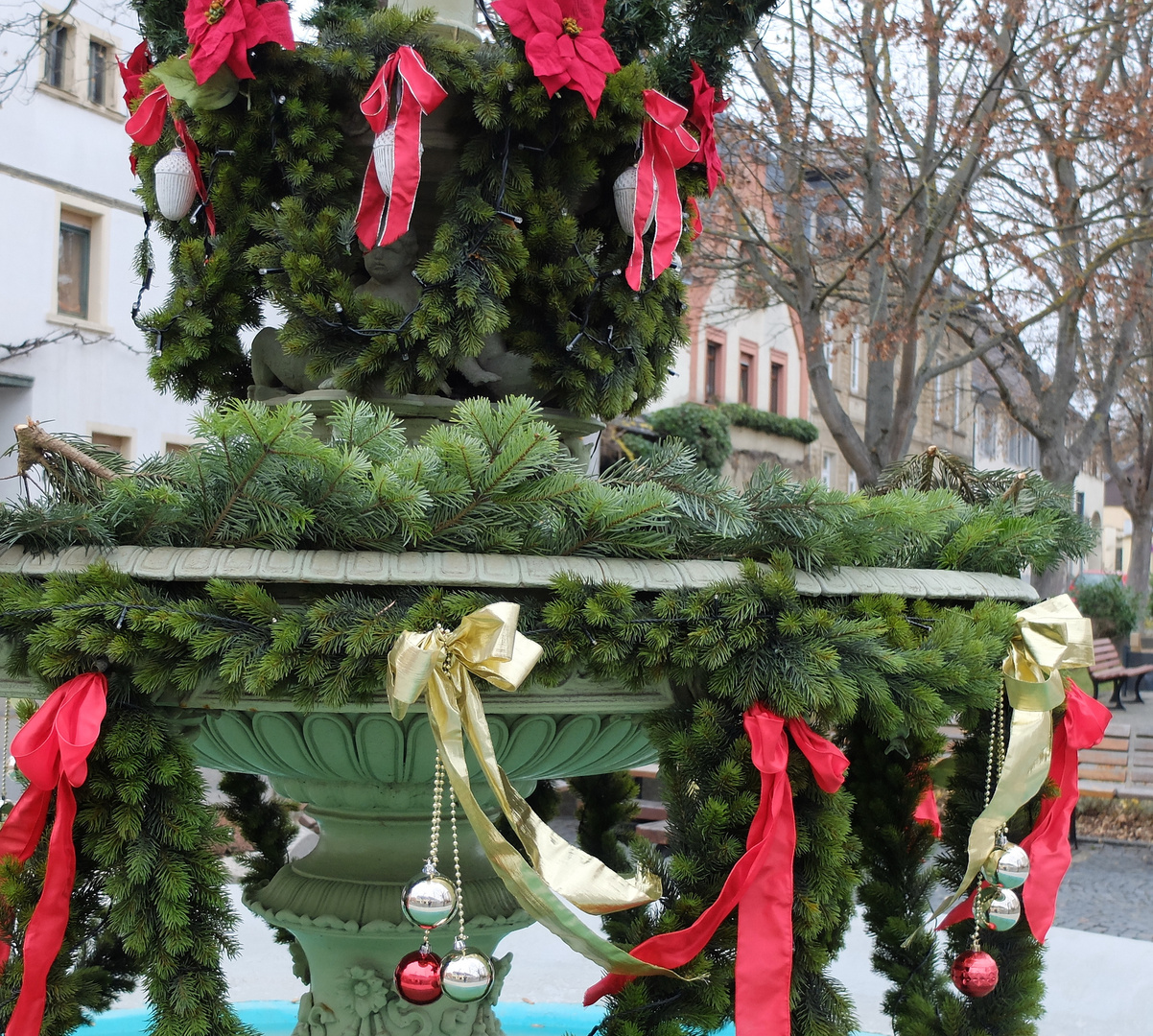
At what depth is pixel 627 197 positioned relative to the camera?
2473mm

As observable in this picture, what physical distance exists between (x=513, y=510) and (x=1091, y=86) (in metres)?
8.51

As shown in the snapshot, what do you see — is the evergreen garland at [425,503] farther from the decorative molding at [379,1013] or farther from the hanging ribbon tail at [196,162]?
the decorative molding at [379,1013]

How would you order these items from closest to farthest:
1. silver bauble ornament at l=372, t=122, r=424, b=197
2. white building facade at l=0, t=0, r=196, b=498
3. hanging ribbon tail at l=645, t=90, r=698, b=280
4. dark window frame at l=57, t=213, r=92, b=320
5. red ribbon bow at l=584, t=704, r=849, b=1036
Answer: red ribbon bow at l=584, t=704, r=849, b=1036, silver bauble ornament at l=372, t=122, r=424, b=197, hanging ribbon tail at l=645, t=90, r=698, b=280, white building facade at l=0, t=0, r=196, b=498, dark window frame at l=57, t=213, r=92, b=320

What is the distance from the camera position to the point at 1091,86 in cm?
866

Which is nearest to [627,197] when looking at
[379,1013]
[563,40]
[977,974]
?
[563,40]

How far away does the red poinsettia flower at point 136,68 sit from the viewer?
2.87 metres

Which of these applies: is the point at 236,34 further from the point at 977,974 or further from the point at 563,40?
the point at 977,974

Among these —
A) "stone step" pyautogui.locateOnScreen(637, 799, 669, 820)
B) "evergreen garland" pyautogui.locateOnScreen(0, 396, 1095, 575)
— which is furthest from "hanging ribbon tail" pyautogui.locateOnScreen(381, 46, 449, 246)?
"stone step" pyautogui.locateOnScreen(637, 799, 669, 820)

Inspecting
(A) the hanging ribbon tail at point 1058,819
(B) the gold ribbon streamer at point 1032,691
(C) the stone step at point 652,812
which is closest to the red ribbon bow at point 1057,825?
(A) the hanging ribbon tail at point 1058,819

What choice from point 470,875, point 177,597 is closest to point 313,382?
point 177,597

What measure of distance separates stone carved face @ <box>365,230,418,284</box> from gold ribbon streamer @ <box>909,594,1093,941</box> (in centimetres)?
139

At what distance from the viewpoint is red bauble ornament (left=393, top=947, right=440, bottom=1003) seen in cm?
177

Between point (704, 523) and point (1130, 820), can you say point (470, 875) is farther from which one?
point (1130, 820)

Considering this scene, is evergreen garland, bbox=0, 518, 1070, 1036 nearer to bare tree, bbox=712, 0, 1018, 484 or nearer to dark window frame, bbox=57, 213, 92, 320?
bare tree, bbox=712, 0, 1018, 484
